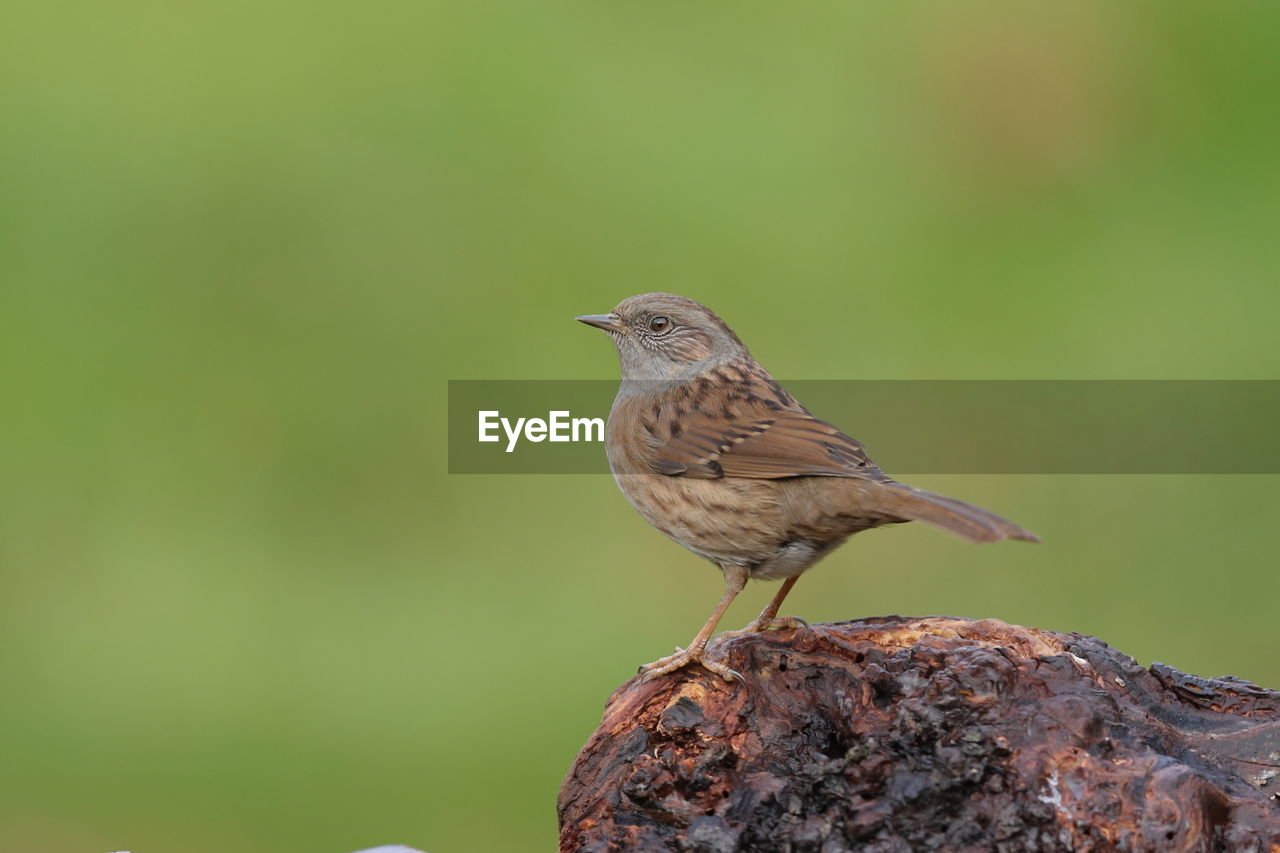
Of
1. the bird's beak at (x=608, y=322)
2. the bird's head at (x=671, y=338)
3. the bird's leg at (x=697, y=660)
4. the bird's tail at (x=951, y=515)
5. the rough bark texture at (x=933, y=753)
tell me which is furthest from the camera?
the bird's beak at (x=608, y=322)

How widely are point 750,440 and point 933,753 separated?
1.70 metres

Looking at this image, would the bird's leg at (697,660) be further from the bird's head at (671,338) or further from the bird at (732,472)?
the bird's head at (671,338)

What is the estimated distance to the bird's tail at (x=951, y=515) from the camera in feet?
11.5

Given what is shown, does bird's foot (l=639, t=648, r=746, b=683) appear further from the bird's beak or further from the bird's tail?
the bird's beak

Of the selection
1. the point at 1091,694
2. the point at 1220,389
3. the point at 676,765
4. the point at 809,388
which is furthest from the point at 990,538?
the point at 1220,389

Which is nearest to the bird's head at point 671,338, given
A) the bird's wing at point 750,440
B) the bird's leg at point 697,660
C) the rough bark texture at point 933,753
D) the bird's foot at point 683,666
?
the bird's wing at point 750,440

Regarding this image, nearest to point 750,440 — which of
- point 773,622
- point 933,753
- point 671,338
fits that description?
point 773,622

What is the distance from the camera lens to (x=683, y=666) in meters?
3.79

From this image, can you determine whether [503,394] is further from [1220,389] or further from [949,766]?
[949,766]

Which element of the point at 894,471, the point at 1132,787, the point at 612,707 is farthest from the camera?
the point at 894,471

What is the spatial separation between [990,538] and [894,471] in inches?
184

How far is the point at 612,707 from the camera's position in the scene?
3826mm

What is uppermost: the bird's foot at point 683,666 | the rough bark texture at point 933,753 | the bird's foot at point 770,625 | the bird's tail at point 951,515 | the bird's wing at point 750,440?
the bird's wing at point 750,440

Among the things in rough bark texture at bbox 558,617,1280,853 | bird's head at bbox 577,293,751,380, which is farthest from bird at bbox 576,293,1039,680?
rough bark texture at bbox 558,617,1280,853
